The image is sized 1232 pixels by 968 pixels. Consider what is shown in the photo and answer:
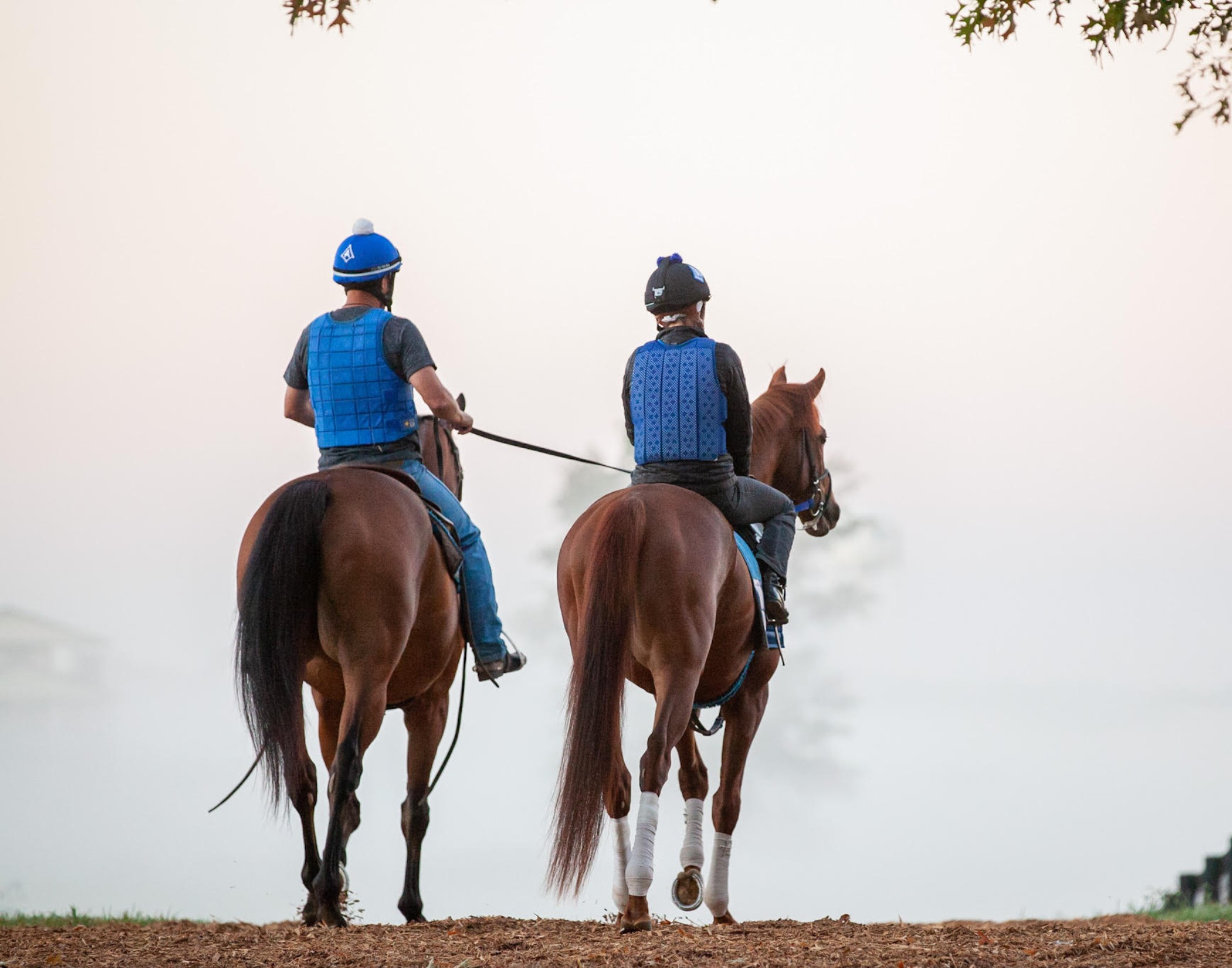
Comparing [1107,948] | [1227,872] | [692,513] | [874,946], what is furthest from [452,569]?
[1227,872]

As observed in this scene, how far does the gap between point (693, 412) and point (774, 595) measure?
3.55 feet

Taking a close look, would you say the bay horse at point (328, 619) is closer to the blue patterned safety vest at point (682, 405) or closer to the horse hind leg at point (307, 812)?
the horse hind leg at point (307, 812)

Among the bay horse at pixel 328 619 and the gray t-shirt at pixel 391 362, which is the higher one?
the gray t-shirt at pixel 391 362

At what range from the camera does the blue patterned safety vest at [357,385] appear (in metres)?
7.82

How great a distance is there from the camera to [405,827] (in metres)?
8.17

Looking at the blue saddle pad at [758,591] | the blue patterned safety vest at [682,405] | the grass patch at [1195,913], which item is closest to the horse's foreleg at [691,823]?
the blue saddle pad at [758,591]

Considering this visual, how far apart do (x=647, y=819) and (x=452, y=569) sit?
1665 mm

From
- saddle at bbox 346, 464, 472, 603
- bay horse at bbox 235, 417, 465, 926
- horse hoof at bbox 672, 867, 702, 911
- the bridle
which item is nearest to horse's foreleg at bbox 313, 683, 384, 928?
bay horse at bbox 235, 417, 465, 926

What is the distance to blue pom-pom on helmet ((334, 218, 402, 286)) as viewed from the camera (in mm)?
8016

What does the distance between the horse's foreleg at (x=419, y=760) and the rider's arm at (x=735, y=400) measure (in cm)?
195

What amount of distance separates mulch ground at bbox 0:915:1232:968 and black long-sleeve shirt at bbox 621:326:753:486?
222cm

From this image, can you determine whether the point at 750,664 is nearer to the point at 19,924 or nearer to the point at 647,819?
the point at 647,819

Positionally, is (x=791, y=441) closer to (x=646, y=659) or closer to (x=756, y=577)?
(x=756, y=577)

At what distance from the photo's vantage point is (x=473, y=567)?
7980mm
